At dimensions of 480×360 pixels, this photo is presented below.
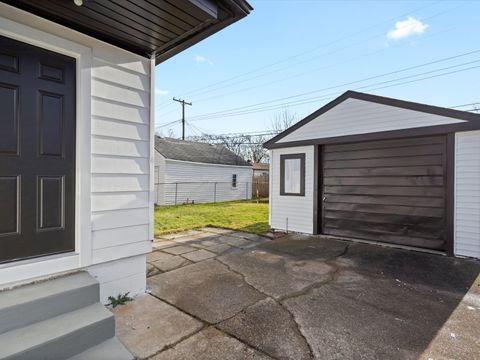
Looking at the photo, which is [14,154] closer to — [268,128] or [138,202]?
[138,202]

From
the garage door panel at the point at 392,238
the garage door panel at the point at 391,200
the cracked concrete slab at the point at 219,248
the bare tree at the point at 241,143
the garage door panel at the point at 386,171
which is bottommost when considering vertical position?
the cracked concrete slab at the point at 219,248

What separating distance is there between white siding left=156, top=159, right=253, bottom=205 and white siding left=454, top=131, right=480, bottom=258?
1252 cm

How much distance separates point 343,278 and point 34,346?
11.3 ft

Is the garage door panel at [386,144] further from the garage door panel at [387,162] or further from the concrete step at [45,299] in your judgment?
the concrete step at [45,299]

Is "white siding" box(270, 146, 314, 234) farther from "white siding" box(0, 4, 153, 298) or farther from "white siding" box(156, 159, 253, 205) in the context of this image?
"white siding" box(156, 159, 253, 205)

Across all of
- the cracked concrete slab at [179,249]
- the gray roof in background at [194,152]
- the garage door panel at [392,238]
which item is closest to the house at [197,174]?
the gray roof in background at [194,152]

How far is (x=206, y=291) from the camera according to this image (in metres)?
3.27

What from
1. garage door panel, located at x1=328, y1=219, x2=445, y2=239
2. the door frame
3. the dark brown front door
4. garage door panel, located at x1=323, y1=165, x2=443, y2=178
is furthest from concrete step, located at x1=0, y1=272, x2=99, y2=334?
garage door panel, located at x1=323, y1=165, x2=443, y2=178

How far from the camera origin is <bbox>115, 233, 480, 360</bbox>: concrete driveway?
216 centimetres

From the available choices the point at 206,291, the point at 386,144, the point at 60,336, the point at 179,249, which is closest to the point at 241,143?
the point at 386,144

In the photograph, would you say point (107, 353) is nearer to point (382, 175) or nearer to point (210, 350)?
point (210, 350)

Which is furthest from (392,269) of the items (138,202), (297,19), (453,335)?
(297,19)

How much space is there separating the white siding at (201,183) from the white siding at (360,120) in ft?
31.0

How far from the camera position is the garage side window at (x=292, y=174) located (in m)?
6.83
